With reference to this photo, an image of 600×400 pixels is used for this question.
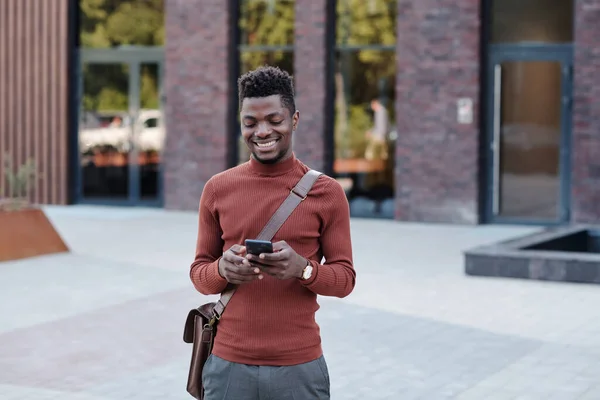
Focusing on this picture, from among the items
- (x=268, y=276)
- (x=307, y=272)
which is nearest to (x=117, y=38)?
(x=268, y=276)

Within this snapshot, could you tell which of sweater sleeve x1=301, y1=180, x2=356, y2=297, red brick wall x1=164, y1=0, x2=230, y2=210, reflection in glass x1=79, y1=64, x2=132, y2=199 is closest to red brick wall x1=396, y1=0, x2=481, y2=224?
red brick wall x1=164, y1=0, x2=230, y2=210

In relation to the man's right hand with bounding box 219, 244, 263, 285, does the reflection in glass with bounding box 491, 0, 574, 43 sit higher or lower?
higher

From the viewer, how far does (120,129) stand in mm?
21312

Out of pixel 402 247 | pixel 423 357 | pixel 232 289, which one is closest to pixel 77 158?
pixel 402 247

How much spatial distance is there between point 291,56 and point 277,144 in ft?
53.3

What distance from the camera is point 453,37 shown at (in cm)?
1831

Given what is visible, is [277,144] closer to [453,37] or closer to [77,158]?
[453,37]

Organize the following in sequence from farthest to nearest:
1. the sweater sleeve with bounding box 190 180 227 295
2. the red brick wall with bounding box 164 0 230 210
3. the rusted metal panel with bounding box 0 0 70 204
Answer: the rusted metal panel with bounding box 0 0 70 204
the red brick wall with bounding box 164 0 230 210
the sweater sleeve with bounding box 190 180 227 295

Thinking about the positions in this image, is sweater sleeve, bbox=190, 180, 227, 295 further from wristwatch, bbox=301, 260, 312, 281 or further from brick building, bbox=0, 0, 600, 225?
brick building, bbox=0, 0, 600, 225

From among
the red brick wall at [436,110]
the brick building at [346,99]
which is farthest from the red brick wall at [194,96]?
the red brick wall at [436,110]

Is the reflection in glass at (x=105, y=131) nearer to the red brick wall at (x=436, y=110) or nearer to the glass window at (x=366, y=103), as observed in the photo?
the glass window at (x=366, y=103)

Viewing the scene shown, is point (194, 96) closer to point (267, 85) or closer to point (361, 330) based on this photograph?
point (361, 330)

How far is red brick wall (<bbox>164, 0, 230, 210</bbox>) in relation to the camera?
20000 millimetres

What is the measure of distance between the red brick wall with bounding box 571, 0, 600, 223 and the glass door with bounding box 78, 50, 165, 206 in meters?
7.27
